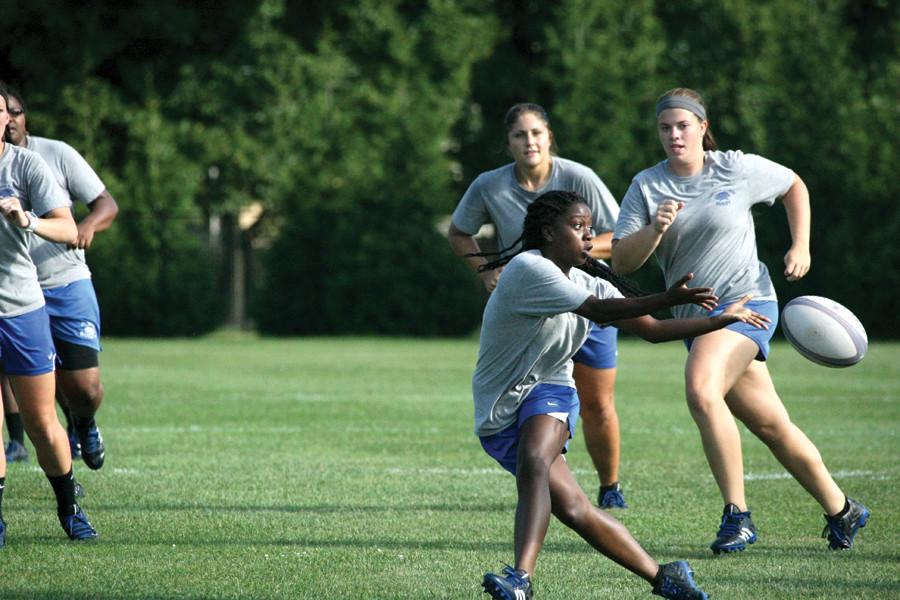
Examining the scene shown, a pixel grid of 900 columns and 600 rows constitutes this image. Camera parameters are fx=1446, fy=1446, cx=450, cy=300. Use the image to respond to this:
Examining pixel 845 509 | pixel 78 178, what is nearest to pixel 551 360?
pixel 845 509

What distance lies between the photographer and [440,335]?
2833cm

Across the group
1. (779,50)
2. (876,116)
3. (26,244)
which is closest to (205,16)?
(779,50)

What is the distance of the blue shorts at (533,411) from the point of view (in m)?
5.60

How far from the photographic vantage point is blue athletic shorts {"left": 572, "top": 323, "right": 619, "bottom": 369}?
322 inches

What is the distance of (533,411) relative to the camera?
5594mm

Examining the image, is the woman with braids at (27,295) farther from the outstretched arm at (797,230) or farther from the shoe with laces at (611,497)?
the outstretched arm at (797,230)

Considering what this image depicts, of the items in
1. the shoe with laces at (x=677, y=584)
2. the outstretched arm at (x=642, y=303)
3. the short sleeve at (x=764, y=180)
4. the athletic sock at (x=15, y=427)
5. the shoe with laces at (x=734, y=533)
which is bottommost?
the athletic sock at (x=15, y=427)

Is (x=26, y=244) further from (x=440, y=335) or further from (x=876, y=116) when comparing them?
(x=876, y=116)

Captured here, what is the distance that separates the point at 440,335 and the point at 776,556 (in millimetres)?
21747

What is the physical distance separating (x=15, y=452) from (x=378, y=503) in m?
3.18

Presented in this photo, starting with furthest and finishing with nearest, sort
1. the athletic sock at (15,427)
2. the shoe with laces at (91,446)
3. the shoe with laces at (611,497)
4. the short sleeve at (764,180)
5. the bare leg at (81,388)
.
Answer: the athletic sock at (15,427)
the shoe with laces at (91,446)
the bare leg at (81,388)
the shoe with laces at (611,497)
the short sleeve at (764,180)

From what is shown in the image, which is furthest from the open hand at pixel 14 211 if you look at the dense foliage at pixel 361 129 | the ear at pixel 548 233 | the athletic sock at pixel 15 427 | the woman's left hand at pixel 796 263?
the dense foliage at pixel 361 129

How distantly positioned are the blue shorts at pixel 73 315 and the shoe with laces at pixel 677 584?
4404 millimetres

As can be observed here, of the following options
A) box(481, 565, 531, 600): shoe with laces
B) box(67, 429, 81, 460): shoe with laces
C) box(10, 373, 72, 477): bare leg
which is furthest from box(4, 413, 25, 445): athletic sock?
box(481, 565, 531, 600): shoe with laces
